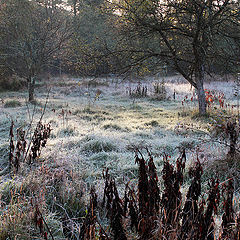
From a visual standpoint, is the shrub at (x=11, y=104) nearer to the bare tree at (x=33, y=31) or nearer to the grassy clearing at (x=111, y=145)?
the bare tree at (x=33, y=31)

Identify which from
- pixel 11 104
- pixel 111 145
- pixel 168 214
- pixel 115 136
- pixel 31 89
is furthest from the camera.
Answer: pixel 31 89

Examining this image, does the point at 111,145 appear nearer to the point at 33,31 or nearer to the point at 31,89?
the point at 31,89

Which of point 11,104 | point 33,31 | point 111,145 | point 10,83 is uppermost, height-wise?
point 33,31

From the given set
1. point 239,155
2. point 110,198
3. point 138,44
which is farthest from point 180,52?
point 110,198

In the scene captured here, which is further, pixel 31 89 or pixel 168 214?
pixel 31 89

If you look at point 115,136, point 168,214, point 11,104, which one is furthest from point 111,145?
point 11,104

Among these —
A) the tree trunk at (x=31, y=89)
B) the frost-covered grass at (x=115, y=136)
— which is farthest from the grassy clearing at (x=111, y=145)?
the tree trunk at (x=31, y=89)

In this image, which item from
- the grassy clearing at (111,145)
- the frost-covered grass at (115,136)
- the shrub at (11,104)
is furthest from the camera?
the shrub at (11,104)

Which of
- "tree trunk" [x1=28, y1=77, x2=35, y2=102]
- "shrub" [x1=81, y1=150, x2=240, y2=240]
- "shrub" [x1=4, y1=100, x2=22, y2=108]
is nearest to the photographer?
"shrub" [x1=81, y1=150, x2=240, y2=240]

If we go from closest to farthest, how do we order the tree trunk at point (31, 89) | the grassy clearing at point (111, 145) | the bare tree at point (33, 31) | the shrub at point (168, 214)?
1. the shrub at point (168, 214)
2. the grassy clearing at point (111, 145)
3. the bare tree at point (33, 31)
4. the tree trunk at point (31, 89)

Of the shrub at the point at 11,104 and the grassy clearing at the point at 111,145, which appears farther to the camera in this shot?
the shrub at the point at 11,104

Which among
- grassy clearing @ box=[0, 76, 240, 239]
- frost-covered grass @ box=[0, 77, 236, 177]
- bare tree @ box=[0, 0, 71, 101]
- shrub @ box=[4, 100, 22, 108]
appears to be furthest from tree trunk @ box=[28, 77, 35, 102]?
grassy clearing @ box=[0, 76, 240, 239]

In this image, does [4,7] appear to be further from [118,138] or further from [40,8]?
[118,138]

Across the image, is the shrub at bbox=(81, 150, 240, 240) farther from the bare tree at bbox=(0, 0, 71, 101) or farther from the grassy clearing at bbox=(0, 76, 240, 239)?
the bare tree at bbox=(0, 0, 71, 101)
